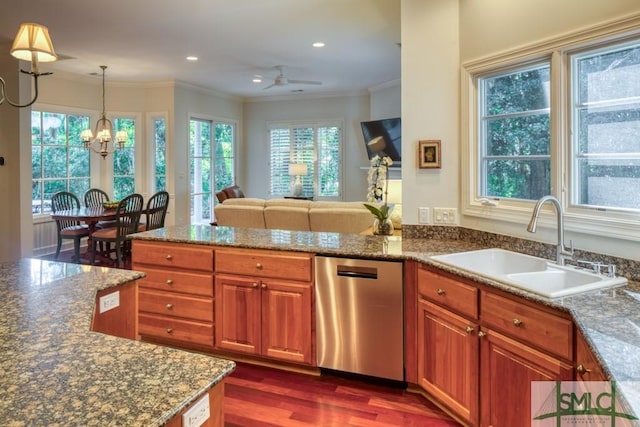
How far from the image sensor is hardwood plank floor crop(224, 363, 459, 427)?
94.0 inches

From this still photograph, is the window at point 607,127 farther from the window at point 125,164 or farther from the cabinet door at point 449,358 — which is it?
the window at point 125,164

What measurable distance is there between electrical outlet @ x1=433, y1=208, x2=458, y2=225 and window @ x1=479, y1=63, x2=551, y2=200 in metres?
0.23

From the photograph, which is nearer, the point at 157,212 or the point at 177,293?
the point at 177,293

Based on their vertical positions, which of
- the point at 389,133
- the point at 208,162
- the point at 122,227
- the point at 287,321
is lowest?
the point at 287,321

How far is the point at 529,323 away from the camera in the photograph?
179 centimetres

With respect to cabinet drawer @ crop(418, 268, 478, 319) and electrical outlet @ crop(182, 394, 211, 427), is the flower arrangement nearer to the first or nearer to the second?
cabinet drawer @ crop(418, 268, 478, 319)

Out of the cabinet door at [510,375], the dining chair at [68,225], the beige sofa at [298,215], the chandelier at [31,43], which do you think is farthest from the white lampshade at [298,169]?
the cabinet door at [510,375]

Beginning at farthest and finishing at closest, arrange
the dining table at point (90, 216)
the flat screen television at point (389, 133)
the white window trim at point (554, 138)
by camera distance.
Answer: the flat screen television at point (389, 133), the dining table at point (90, 216), the white window trim at point (554, 138)

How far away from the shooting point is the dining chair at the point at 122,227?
5703mm

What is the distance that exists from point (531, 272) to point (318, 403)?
1.40 meters

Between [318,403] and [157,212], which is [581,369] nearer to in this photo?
[318,403]

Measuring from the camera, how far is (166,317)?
321cm

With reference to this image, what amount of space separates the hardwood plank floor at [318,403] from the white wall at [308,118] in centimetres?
616

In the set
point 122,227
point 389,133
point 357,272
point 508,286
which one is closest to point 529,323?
point 508,286
